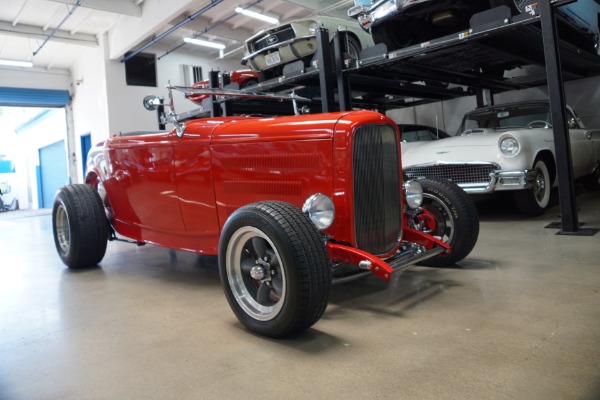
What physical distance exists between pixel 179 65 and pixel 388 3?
1115 centimetres

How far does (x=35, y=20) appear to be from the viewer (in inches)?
442

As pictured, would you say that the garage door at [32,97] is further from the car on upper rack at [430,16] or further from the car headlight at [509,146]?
the car headlight at [509,146]

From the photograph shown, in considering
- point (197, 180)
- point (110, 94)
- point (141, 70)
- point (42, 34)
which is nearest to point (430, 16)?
point (197, 180)

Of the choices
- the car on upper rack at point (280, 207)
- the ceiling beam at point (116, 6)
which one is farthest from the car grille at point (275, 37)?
the ceiling beam at point (116, 6)

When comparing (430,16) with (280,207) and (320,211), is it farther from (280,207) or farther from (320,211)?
(280,207)

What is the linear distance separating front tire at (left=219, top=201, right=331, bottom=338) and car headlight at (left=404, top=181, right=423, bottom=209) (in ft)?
3.45

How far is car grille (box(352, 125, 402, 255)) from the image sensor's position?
2.55 m

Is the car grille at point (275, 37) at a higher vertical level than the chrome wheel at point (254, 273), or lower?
higher

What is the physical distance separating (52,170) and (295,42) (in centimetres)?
1806

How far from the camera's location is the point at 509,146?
4891mm

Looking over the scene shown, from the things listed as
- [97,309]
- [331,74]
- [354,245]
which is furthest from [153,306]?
[331,74]

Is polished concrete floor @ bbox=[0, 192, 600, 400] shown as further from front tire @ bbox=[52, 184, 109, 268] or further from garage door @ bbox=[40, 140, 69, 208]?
garage door @ bbox=[40, 140, 69, 208]

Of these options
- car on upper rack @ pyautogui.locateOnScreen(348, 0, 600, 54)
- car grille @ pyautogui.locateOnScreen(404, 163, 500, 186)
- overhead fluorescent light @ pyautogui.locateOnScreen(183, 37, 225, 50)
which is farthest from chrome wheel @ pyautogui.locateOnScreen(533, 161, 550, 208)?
overhead fluorescent light @ pyautogui.locateOnScreen(183, 37, 225, 50)

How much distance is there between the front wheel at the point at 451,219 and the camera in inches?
123
